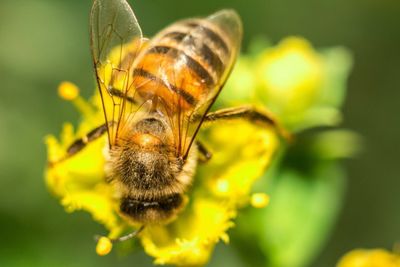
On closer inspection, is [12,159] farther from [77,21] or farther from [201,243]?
[201,243]

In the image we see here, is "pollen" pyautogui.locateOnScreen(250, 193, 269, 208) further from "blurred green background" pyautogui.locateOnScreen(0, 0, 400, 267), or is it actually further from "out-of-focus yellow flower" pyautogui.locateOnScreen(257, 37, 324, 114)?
"out-of-focus yellow flower" pyautogui.locateOnScreen(257, 37, 324, 114)

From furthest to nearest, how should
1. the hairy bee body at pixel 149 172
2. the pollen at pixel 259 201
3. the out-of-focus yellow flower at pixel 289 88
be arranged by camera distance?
1. the out-of-focus yellow flower at pixel 289 88
2. the pollen at pixel 259 201
3. the hairy bee body at pixel 149 172

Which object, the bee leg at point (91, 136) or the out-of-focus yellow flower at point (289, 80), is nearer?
the bee leg at point (91, 136)

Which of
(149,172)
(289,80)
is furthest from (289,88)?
(149,172)

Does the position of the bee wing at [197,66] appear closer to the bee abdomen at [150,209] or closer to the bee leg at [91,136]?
the bee abdomen at [150,209]

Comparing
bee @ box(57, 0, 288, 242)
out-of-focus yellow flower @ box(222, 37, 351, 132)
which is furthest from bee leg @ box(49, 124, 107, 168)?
out-of-focus yellow flower @ box(222, 37, 351, 132)

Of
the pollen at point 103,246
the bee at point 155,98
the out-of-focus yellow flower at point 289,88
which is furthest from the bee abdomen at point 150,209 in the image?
the out-of-focus yellow flower at point 289,88

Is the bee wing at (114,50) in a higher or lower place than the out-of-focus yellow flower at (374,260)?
higher
